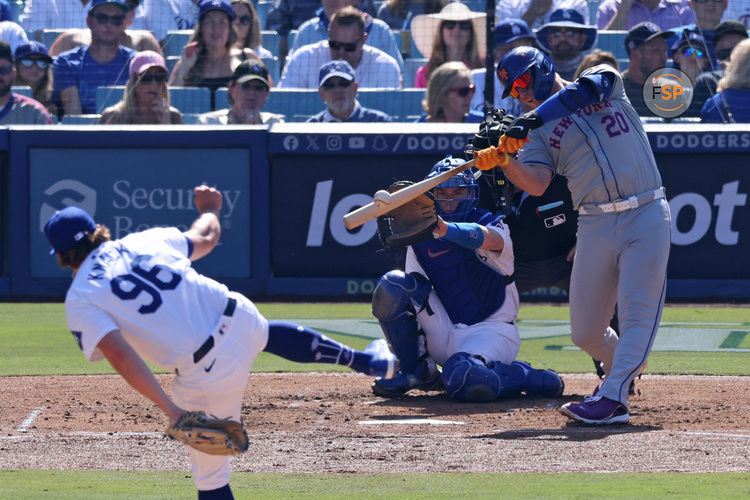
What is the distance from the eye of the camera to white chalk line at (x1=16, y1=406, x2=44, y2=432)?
6.06m

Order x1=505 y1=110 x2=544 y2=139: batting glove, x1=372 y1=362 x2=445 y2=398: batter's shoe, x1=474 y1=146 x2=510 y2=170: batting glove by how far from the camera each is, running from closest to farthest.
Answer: x1=505 y1=110 x2=544 y2=139: batting glove → x1=474 y1=146 x2=510 y2=170: batting glove → x1=372 y1=362 x2=445 y2=398: batter's shoe

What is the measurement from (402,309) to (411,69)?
21.9 feet

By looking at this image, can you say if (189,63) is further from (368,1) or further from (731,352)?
(731,352)

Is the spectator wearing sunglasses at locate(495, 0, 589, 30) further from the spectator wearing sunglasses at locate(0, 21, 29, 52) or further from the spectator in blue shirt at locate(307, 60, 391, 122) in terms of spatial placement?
the spectator wearing sunglasses at locate(0, 21, 29, 52)

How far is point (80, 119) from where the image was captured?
38.6 feet

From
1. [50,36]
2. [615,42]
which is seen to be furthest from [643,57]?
[50,36]

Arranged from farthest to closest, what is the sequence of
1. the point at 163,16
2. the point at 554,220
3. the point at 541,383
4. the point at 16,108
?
1. the point at 163,16
2. the point at 16,108
3. the point at 554,220
4. the point at 541,383

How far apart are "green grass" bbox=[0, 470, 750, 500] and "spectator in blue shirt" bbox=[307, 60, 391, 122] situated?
6528 mm

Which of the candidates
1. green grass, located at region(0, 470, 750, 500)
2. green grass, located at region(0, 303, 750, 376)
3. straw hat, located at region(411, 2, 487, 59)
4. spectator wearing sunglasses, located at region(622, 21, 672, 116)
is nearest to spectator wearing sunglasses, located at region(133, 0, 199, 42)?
straw hat, located at region(411, 2, 487, 59)

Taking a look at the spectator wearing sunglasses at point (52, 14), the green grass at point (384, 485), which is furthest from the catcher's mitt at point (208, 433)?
the spectator wearing sunglasses at point (52, 14)

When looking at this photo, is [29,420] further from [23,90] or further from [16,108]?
[23,90]

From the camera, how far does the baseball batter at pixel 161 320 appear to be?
3.82 m

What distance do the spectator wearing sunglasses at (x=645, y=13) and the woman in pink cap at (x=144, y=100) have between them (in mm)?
4956

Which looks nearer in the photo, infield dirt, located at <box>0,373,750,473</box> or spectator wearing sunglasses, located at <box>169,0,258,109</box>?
infield dirt, located at <box>0,373,750,473</box>
